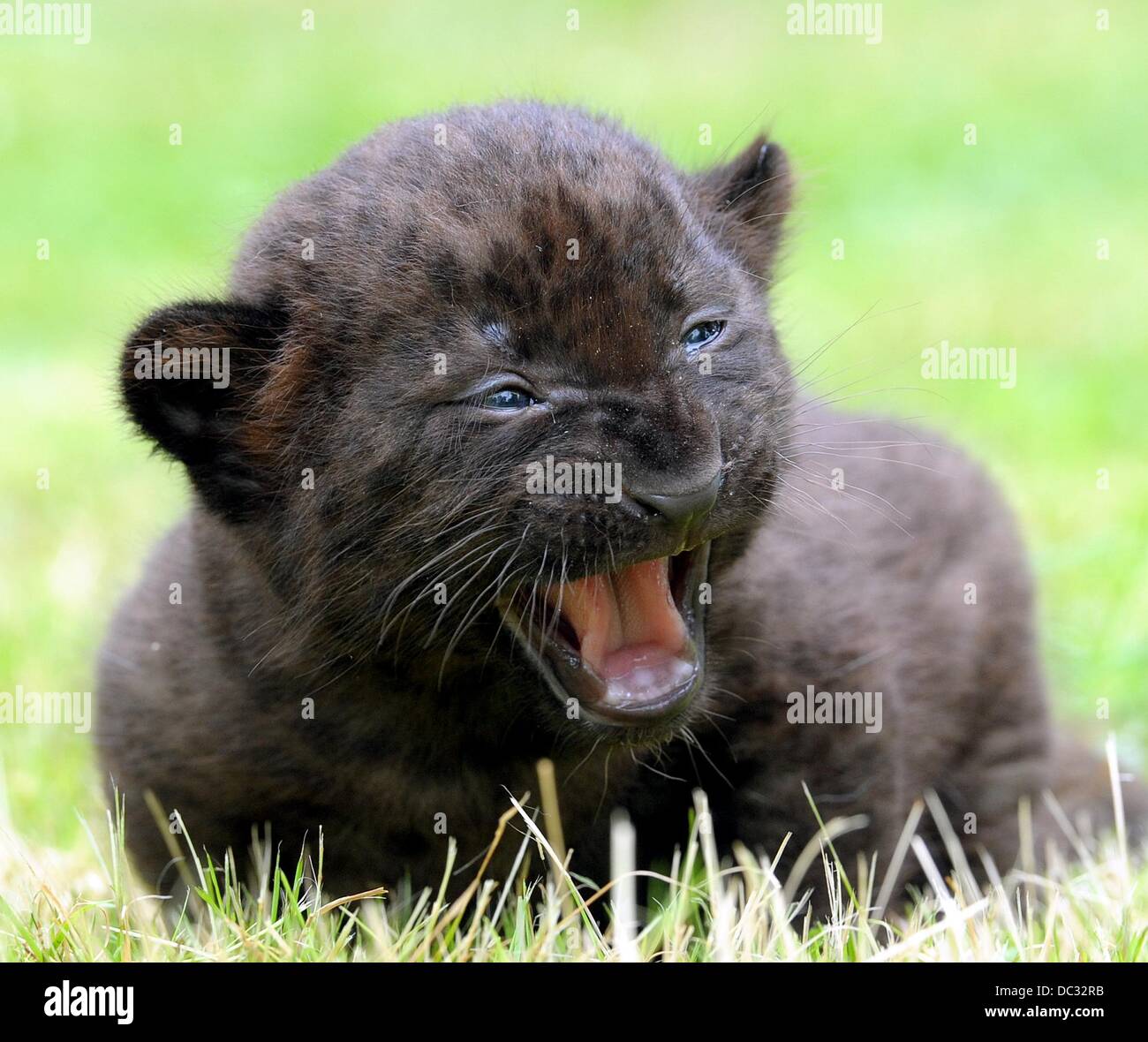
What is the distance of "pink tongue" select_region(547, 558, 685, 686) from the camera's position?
4.08 m

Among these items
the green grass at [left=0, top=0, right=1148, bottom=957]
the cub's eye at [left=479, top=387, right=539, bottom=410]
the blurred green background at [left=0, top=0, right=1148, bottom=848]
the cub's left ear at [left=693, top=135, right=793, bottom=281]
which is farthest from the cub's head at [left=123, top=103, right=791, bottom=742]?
the blurred green background at [left=0, top=0, right=1148, bottom=848]

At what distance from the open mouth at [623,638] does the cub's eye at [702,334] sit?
0.50 m

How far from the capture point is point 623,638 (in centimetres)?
412

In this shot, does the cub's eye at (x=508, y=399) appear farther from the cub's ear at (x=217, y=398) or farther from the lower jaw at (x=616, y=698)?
the cub's ear at (x=217, y=398)

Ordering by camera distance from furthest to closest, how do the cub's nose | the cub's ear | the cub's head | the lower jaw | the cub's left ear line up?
the cub's left ear, the cub's ear, the lower jaw, the cub's head, the cub's nose

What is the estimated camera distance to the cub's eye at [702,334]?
3999 millimetres

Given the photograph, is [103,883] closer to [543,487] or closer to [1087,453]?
[543,487]

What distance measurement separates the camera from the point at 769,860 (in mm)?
4602

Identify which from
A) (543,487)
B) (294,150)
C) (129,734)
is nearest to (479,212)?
(543,487)

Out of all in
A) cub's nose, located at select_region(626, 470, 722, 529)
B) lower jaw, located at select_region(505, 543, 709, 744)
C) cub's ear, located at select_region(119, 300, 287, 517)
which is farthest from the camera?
cub's ear, located at select_region(119, 300, 287, 517)

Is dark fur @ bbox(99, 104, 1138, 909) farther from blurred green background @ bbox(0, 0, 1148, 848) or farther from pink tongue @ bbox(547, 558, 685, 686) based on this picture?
blurred green background @ bbox(0, 0, 1148, 848)

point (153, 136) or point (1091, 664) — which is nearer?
point (1091, 664)

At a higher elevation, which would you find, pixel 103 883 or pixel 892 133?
pixel 892 133

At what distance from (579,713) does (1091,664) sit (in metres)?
3.56
